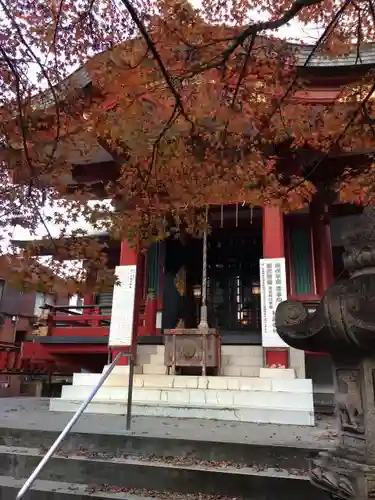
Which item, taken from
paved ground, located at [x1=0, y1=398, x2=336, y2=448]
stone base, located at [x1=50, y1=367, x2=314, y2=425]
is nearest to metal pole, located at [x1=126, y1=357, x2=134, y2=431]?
paved ground, located at [x1=0, y1=398, x2=336, y2=448]

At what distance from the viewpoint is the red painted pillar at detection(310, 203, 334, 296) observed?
11336 mm

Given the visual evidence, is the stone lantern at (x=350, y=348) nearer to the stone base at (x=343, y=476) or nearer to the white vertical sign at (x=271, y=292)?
the stone base at (x=343, y=476)

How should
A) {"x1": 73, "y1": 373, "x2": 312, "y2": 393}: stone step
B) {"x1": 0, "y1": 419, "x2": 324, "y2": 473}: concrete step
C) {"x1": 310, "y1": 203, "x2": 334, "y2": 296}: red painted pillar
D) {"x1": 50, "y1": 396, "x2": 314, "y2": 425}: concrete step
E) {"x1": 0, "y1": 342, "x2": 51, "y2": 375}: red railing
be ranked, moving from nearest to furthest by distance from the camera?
{"x1": 0, "y1": 419, "x2": 324, "y2": 473}: concrete step, {"x1": 50, "y1": 396, "x2": 314, "y2": 425}: concrete step, {"x1": 73, "y1": 373, "x2": 312, "y2": 393}: stone step, {"x1": 310, "y1": 203, "x2": 334, "y2": 296}: red painted pillar, {"x1": 0, "y1": 342, "x2": 51, "y2": 375}: red railing

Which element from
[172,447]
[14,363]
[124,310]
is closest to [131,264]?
[124,310]

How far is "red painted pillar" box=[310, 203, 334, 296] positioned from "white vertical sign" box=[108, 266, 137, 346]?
5.14m

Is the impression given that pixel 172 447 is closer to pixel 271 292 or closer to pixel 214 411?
pixel 214 411

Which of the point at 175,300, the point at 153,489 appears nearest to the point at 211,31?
the point at 153,489

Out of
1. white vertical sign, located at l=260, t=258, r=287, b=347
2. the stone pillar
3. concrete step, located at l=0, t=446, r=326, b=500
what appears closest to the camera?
concrete step, located at l=0, t=446, r=326, b=500

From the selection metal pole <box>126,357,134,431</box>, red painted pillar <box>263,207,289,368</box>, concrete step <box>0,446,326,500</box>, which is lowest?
concrete step <box>0,446,326,500</box>

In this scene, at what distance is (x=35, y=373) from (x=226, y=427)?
12.9 meters

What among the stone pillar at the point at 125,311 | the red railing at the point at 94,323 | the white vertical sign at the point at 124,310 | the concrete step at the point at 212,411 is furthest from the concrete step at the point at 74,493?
the red railing at the point at 94,323

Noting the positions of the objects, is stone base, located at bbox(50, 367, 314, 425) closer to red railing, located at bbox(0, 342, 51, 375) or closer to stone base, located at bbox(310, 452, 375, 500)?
stone base, located at bbox(310, 452, 375, 500)

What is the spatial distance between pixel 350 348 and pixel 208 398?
15.7 ft

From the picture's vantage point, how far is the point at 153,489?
4.01 meters
